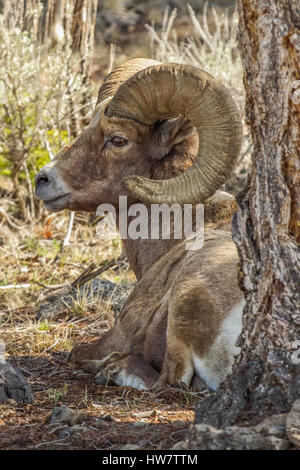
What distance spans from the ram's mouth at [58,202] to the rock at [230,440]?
3012 mm

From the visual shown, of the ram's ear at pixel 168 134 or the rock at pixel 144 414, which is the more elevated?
the ram's ear at pixel 168 134

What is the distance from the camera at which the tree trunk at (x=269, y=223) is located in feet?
10.2

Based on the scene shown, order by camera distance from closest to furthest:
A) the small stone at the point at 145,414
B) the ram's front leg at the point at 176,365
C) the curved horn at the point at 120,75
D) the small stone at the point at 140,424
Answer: the small stone at the point at 140,424 → the small stone at the point at 145,414 → the ram's front leg at the point at 176,365 → the curved horn at the point at 120,75

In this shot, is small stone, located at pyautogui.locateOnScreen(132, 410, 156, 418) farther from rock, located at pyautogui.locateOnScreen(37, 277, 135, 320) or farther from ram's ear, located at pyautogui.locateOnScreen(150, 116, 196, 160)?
rock, located at pyautogui.locateOnScreen(37, 277, 135, 320)

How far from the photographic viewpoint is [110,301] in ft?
21.4

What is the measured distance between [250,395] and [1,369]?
1585mm

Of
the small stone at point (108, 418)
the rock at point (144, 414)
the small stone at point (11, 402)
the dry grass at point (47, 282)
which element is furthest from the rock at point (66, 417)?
the dry grass at point (47, 282)

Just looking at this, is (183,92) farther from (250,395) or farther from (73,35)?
(73,35)

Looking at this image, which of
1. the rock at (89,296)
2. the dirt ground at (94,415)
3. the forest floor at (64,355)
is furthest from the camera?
the rock at (89,296)

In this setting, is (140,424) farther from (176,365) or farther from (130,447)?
(176,365)

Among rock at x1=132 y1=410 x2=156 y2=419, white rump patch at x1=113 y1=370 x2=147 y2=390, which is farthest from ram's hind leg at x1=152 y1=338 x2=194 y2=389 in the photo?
rock at x1=132 y1=410 x2=156 y2=419

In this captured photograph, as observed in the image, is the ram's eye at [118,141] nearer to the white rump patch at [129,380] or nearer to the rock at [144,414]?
the white rump patch at [129,380]

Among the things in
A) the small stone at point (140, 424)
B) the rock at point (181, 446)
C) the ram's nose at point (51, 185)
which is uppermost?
the ram's nose at point (51, 185)
